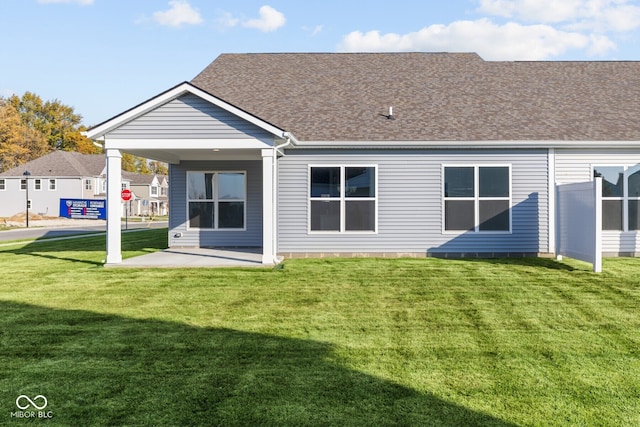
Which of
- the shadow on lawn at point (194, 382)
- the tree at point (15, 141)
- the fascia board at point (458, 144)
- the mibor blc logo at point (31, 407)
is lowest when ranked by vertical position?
the mibor blc logo at point (31, 407)

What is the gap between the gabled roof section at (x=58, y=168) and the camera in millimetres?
51062

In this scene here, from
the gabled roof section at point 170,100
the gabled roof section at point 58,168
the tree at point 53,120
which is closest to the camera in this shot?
the gabled roof section at point 170,100

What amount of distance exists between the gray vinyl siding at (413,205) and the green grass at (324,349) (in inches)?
130

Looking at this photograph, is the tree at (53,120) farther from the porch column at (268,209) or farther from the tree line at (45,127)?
the porch column at (268,209)

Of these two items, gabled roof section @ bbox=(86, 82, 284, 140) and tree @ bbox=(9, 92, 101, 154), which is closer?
gabled roof section @ bbox=(86, 82, 284, 140)

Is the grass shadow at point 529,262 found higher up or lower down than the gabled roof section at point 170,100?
lower down

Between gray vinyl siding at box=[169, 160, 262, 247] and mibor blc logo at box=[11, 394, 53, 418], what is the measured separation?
36.0ft

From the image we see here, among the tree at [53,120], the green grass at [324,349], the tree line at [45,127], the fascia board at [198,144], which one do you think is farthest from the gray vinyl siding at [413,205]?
the tree at [53,120]

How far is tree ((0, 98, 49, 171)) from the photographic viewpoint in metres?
56.8

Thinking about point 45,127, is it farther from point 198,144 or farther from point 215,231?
point 198,144

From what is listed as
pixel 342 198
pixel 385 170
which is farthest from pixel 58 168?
pixel 385 170

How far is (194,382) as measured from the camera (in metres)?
4.50

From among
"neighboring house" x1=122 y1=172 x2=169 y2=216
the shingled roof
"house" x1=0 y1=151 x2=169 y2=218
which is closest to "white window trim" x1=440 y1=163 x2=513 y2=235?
the shingled roof

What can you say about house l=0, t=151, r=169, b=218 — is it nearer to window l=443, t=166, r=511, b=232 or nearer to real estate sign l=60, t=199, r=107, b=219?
real estate sign l=60, t=199, r=107, b=219
